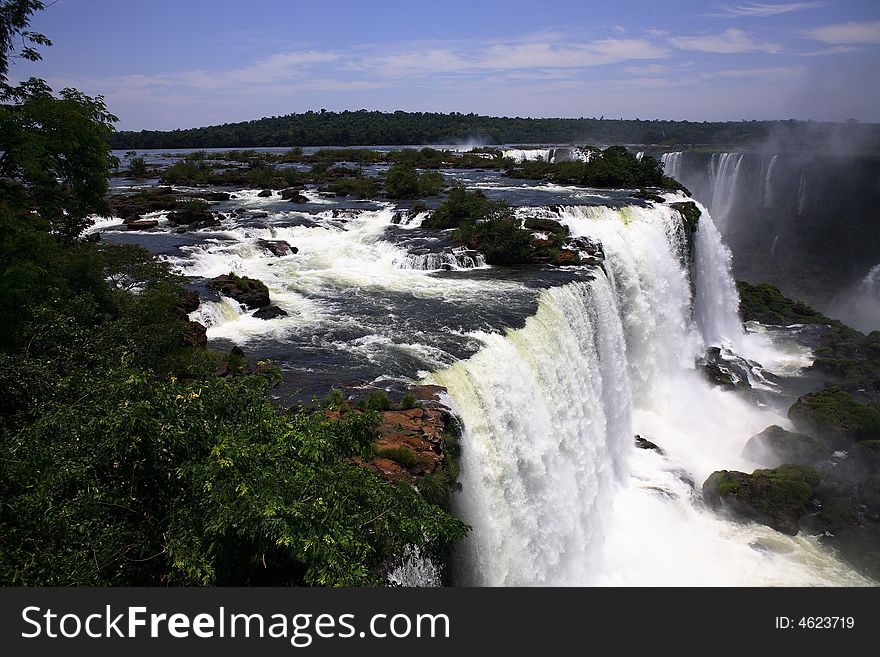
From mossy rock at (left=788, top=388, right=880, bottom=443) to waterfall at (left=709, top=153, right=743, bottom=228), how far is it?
3192 centimetres

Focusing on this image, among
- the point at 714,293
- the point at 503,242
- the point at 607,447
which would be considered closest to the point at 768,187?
the point at 714,293

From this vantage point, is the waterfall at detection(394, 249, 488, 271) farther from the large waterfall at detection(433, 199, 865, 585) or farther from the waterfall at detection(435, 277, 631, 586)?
the waterfall at detection(435, 277, 631, 586)

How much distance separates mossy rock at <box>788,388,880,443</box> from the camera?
1773 centimetres

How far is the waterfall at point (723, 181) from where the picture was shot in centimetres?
4694

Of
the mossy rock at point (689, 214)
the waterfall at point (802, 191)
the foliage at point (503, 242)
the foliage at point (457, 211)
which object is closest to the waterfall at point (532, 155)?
the waterfall at point (802, 191)

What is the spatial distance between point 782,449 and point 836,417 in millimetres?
2491

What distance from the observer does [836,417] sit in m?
18.2

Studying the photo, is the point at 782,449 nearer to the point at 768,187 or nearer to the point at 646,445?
the point at 646,445

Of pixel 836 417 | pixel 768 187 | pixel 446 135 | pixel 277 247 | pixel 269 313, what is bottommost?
pixel 836 417

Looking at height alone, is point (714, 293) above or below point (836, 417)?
above

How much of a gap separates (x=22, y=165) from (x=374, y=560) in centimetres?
921

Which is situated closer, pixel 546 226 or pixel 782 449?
pixel 782 449

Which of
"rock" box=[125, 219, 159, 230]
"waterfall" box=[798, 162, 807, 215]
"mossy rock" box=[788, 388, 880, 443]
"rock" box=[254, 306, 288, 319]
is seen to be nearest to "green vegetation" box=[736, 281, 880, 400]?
"mossy rock" box=[788, 388, 880, 443]

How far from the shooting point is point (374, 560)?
5488 millimetres
